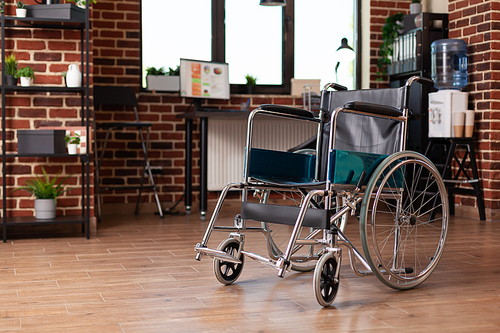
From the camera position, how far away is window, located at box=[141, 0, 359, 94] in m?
5.21

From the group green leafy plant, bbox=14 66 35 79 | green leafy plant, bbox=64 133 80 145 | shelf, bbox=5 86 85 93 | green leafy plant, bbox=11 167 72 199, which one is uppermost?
green leafy plant, bbox=14 66 35 79

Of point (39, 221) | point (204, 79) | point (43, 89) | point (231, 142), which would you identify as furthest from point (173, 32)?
point (39, 221)

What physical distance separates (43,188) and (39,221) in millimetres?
225

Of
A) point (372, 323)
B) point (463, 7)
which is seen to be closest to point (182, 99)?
point (463, 7)

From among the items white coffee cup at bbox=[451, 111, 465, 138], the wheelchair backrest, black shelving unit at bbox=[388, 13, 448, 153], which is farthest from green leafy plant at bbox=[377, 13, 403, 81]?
the wheelchair backrest

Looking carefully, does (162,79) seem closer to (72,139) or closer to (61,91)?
(61,91)

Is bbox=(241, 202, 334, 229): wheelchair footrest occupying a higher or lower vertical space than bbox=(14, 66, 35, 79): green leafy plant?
lower

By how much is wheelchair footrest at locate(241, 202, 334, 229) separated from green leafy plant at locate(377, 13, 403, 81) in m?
3.46

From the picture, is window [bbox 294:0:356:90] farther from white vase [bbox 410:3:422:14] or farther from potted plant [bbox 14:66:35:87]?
potted plant [bbox 14:66:35:87]

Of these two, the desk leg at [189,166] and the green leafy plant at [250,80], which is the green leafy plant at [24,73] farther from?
the green leafy plant at [250,80]

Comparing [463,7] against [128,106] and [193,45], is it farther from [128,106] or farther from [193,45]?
[128,106]

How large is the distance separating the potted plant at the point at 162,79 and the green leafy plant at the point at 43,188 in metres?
1.45

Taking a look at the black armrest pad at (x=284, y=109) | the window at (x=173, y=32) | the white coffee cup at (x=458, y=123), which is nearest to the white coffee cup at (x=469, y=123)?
the white coffee cup at (x=458, y=123)

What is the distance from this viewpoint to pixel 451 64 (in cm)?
476
